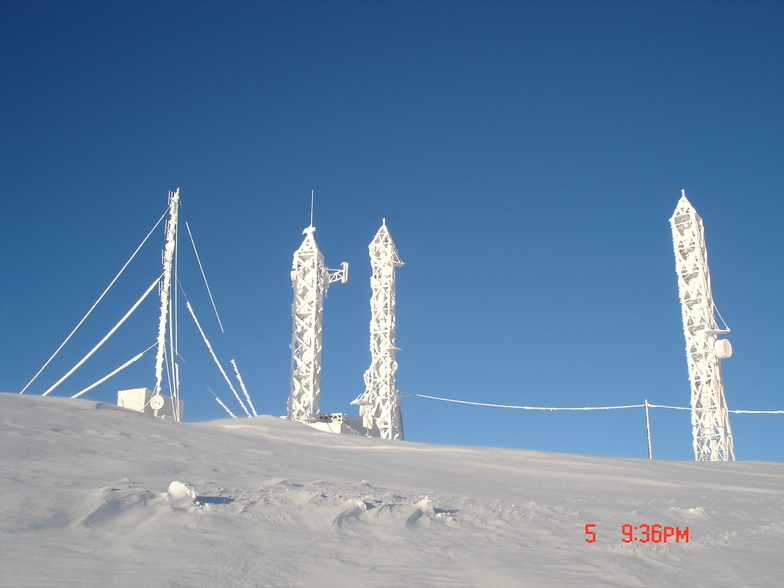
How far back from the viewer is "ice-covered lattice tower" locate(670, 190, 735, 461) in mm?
23078

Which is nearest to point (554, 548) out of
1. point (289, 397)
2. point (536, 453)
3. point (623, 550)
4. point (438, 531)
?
point (623, 550)

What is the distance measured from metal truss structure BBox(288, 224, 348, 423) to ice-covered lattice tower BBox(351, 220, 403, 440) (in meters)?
2.10

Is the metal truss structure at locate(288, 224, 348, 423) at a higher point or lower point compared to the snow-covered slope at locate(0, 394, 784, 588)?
higher

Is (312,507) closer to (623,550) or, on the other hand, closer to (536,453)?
(623,550)

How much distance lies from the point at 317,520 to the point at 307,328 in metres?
20.5

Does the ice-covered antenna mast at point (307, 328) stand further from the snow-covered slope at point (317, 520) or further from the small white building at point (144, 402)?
the snow-covered slope at point (317, 520)

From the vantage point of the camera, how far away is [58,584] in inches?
133

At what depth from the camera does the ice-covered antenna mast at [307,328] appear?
24.5 meters

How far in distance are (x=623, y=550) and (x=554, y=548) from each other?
48cm
